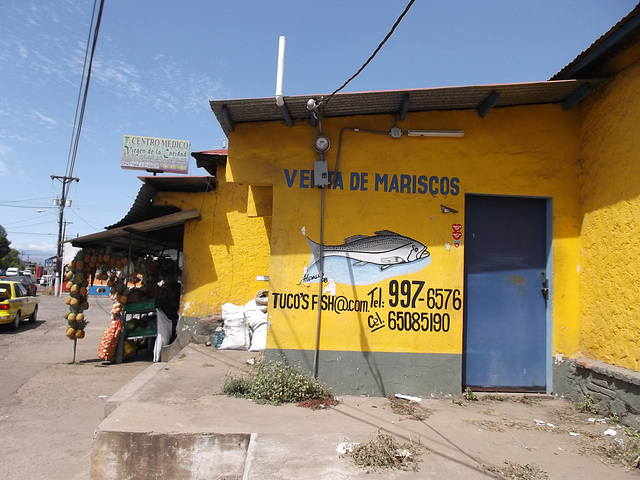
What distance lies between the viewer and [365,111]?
234 inches

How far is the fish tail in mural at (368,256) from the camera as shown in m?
5.81

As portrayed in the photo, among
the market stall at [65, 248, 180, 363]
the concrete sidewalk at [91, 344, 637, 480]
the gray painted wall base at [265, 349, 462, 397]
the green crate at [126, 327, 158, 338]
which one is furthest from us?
the green crate at [126, 327, 158, 338]

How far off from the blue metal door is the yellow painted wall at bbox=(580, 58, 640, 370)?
559 mm

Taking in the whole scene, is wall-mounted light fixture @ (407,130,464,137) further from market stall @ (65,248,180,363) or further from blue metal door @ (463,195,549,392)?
market stall @ (65,248,180,363)

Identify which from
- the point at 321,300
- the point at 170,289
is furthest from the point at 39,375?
the point at 321,300

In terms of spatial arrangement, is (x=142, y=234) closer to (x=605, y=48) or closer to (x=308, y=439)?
(x=308, y=439)

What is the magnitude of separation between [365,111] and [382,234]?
167cm

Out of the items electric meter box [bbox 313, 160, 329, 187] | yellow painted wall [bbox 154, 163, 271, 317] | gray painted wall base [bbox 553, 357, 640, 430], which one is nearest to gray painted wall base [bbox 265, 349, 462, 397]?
gray painted wall base [bbox 553, 357, 640, 430]

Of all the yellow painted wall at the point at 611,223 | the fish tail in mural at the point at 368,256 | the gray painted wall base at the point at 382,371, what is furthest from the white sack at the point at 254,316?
the yellow painted wall at the point at 611,223

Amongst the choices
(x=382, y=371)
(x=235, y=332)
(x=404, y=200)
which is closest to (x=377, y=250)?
(x=404, y=200)

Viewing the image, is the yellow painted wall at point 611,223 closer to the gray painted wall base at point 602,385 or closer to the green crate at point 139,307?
the gray painted wall base at point 602,385

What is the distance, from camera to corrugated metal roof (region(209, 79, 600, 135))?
543 centimetres

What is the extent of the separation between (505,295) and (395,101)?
3006 mm

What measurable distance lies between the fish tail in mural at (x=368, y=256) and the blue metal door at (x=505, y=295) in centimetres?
83
